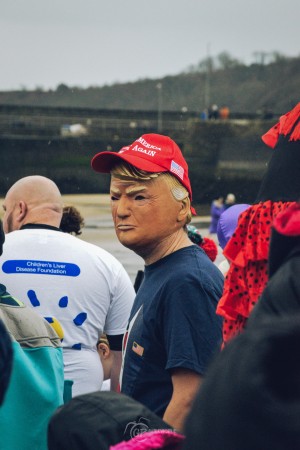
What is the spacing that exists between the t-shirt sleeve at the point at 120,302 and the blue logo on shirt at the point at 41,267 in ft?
0.77

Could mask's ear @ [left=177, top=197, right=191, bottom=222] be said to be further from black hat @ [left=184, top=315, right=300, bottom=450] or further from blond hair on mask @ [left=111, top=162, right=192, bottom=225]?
black hat @ [left=184, top=315, right=300, bottom=450]

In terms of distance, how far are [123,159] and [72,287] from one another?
2.85 feet

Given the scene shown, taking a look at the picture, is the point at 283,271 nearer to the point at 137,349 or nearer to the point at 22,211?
the point at 137,349

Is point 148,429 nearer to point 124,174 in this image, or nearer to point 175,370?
point 175,370

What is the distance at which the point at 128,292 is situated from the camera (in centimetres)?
392

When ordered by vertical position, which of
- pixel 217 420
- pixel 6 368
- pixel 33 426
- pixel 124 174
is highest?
pixel 217 420

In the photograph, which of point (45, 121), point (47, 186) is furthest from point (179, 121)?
point (47, 186)

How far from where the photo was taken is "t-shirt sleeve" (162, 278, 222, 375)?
102 inches

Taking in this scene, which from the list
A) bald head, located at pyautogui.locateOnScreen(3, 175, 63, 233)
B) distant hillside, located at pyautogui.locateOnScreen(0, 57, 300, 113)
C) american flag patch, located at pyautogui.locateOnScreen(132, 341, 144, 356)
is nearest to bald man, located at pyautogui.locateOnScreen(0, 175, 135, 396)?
bald head, located at pyautogui.locateOnScreen(3, 175, 63, 233)

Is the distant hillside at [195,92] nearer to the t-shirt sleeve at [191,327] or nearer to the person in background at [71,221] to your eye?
the person in background at [71,221]

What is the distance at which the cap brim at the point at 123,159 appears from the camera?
9.73 ft

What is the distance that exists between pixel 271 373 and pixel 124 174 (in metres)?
2.22

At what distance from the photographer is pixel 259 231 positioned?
1814mm

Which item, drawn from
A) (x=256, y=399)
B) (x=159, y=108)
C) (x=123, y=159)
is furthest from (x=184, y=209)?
(x=159, y=108)
